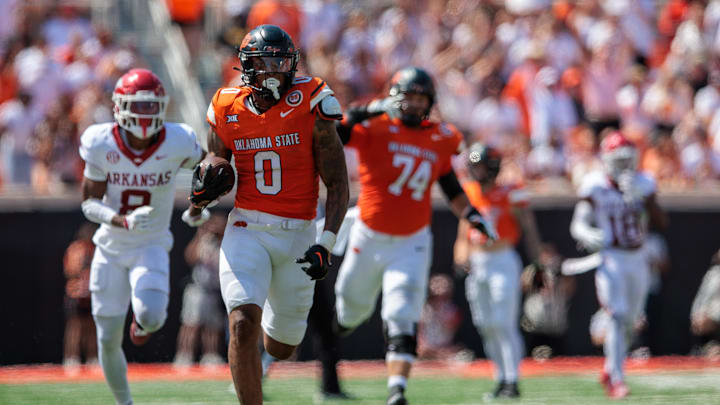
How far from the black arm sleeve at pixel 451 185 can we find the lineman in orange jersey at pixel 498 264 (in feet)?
5.00

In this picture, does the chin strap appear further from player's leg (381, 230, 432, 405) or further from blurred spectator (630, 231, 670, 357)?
blurred spectator (630, 231, 670, 357)

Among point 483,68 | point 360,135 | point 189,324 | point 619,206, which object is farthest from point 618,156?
point 189,324

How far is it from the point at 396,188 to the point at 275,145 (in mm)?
1877

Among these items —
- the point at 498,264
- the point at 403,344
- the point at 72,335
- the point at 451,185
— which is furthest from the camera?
the point at 72,335

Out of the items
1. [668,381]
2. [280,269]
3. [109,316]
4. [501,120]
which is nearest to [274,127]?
[280,269]

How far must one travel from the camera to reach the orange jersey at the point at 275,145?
5457 millimetres

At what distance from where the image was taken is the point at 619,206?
28.2ft

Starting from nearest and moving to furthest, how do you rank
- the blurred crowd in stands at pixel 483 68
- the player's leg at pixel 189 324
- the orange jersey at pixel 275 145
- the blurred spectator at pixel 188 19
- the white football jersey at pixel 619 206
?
1. the orange jersey at pixel 275 145
2. the white football jersey at pixel 619 206
3. the player's leg at pixel 189 324
4. the blurred crowd in stands at pixel 483 68
5. the blurred spectator at pixel 188 19

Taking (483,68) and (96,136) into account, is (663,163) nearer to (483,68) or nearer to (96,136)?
(483,68)

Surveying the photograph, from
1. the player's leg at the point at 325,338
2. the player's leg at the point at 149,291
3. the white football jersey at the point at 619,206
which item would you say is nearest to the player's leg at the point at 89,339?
the player's leg at the point at 325,338

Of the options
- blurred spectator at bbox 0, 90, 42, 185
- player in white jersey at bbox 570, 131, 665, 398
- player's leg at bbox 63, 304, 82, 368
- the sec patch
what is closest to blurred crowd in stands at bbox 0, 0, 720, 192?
blurred spectator at bbox 0, 90, 42, 185

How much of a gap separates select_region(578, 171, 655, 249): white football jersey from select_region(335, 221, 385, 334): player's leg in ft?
7.07

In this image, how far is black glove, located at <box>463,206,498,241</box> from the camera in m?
6.98

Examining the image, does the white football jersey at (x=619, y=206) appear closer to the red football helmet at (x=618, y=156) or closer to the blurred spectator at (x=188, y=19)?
the red football helmet at (x=618, y=156)
